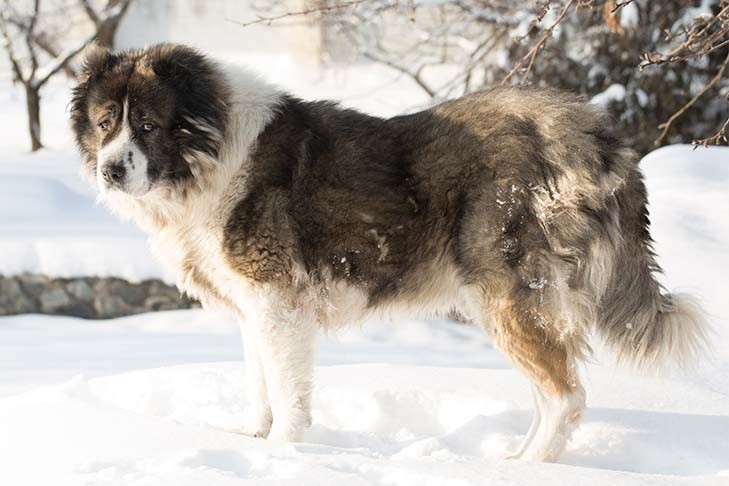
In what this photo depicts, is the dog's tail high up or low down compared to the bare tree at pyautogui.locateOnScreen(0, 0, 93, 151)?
up

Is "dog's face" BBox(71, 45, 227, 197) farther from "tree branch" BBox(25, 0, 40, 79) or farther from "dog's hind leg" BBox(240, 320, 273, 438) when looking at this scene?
"tree branch" BBox(25, 0, 40, 79)

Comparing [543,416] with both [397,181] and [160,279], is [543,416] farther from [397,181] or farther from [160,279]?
[160,279]

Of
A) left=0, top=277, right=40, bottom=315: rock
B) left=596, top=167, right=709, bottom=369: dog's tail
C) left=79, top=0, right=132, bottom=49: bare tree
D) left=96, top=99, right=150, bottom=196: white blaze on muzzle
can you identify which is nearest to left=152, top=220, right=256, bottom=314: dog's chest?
left=96, top=99, right=150, bottom=196: white blaze on muzzle

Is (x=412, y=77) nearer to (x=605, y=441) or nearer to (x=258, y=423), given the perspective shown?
(x=258, y=423)

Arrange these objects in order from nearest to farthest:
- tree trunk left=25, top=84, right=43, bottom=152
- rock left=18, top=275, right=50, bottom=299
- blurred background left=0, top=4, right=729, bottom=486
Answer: blurred background left=0, top=4, right=729, bottom=486, rock left=18, top=275, right=50, bottom=299, tree trunk left=25, top=84, right=43, bottom=152

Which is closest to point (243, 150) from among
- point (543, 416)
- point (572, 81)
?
point (543, 416)

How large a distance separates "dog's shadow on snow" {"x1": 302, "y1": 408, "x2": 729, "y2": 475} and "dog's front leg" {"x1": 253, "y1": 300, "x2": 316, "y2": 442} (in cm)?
17

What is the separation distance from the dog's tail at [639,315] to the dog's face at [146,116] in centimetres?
174

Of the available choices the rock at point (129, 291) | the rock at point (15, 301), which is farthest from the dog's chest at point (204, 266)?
the rock at point (15, 301)

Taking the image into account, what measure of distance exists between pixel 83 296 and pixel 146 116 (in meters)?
4.43

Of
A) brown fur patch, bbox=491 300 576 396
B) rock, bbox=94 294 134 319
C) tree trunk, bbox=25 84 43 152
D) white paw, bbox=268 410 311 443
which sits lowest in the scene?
rock, bbox=94 294 134 319

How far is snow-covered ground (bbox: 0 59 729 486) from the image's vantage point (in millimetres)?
3033

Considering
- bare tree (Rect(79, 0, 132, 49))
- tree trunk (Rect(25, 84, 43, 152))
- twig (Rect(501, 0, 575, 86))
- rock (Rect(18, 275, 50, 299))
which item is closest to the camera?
twig (Rect(501, 0, 575, 86))

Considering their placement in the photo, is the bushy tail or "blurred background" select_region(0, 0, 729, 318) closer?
the bushy tail
